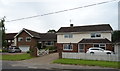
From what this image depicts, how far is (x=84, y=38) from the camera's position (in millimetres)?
37500

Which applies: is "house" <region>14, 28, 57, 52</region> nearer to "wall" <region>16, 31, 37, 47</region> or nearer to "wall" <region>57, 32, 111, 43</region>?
"wall" <region>16, 31, 37, 47</region>

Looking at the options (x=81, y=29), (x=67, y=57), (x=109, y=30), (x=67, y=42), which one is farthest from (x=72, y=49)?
(x=67, y=57)

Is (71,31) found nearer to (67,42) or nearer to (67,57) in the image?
(67,42)

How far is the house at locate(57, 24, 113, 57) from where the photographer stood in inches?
1347

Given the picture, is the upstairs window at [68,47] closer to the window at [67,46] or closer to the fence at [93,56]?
the window at [67,46]

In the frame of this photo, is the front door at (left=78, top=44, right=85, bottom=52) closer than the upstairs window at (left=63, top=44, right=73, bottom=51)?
Yes

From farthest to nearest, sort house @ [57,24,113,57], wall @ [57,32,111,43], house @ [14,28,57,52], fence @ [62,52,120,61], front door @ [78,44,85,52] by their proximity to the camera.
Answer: house @ [14,28,57,52]
front door @ [78,44,85,52]
wall @ [57,32,111,43]
house @ [57,24,113,57]
fence @ [62,52,120,61]

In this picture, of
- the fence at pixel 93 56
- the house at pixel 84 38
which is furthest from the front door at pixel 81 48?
the fence at pixel 93 56

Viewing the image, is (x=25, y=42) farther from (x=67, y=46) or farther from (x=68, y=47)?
(x=68, y=47)

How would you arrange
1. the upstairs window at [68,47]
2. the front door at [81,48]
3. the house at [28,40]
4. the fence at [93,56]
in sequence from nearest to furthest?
the fence at [93,56]
the front door at [81,48]
the upstairs window at [68,47]
the house at [28,40]

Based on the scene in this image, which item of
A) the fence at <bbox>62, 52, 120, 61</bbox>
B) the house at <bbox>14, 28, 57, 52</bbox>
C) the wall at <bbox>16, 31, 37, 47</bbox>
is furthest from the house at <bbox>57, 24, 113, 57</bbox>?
the wall at <bbox>16, 31, 37, 47</bbox>

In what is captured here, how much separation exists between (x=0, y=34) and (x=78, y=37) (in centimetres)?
1979

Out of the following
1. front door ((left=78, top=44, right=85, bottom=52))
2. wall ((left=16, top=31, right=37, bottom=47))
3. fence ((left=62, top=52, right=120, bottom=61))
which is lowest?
fence ((left=62, top=52, right=120, bottom=61))

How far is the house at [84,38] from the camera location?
112 feet
